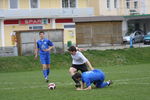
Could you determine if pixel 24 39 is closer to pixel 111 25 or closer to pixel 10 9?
pixel 111 25

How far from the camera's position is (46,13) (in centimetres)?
6344

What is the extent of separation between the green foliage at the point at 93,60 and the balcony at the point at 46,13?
2473cm

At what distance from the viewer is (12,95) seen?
46.5 ft

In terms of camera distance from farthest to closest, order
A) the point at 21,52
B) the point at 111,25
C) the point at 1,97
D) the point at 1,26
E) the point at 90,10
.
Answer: the point at 90,10 < the point at 1,26 < the point at 111,25 < the point at 21,52 < the point at 1,97

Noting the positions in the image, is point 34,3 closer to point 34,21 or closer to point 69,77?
point 34,21

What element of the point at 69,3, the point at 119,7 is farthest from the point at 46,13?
the point at 119,7

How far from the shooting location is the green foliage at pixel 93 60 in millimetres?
34156

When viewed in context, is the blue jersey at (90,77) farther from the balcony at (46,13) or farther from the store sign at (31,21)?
the store sign at (31,21)

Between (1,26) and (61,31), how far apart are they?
21994 millimetres

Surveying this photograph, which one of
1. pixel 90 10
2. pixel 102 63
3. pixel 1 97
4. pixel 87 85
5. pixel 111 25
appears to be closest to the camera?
pixel 1 97

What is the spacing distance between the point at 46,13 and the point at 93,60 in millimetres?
28103

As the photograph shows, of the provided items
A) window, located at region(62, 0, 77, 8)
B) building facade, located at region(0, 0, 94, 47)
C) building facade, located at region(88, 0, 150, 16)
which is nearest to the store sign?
building facade, located at region(0, 0, 94, 47)

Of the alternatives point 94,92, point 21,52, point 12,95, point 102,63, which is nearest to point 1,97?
point 12,95

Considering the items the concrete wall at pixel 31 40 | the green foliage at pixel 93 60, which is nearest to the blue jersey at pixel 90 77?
the green foliage at pixel 93 60
